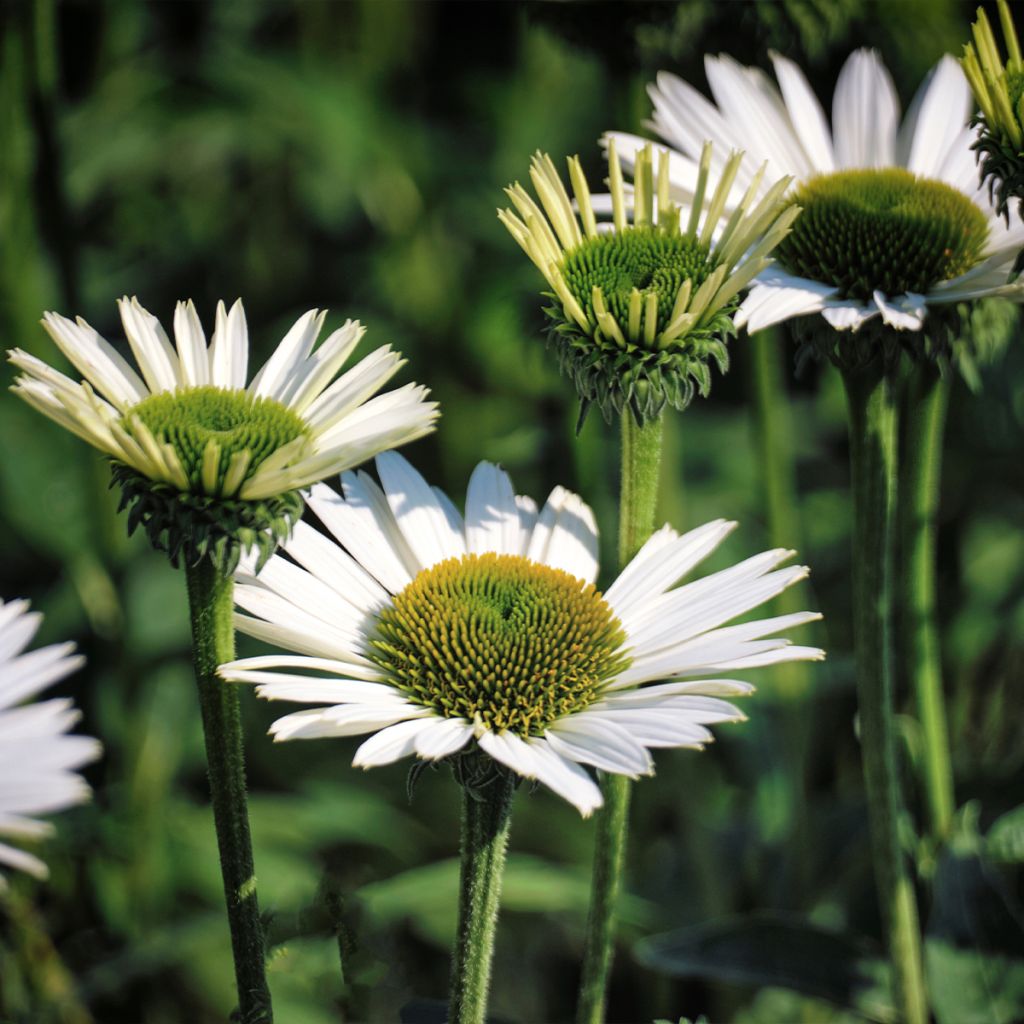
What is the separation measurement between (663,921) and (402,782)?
63cm

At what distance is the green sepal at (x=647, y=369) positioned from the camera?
85 cm

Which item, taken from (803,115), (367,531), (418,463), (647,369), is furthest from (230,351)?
(418,463)

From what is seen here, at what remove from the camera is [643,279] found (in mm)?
875

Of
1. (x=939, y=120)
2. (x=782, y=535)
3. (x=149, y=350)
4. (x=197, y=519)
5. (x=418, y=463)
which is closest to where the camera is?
(x=197, y=519)

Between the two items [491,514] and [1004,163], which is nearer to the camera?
[1004,163]

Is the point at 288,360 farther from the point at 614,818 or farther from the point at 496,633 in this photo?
the point at 614,818

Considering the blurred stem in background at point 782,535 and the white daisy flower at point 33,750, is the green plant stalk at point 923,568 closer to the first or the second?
the blurred stem in background at point 782,535

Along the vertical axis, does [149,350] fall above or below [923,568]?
above

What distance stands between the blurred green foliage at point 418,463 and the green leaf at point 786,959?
0.02 meters

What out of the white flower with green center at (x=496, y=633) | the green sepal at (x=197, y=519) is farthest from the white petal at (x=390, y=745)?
the green sepal at (x=197, y=519)

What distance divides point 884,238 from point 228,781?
63cm

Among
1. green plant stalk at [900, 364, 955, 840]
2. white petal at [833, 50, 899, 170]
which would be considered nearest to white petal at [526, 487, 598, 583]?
green plant stalk at [900, 364, 955, 840]

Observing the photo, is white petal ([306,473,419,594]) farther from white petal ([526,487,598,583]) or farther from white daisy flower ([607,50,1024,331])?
white daisy flower ([607,50,1024,331])

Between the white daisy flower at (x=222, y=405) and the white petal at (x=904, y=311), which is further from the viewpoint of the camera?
the white petal at (x=904, y=311)
